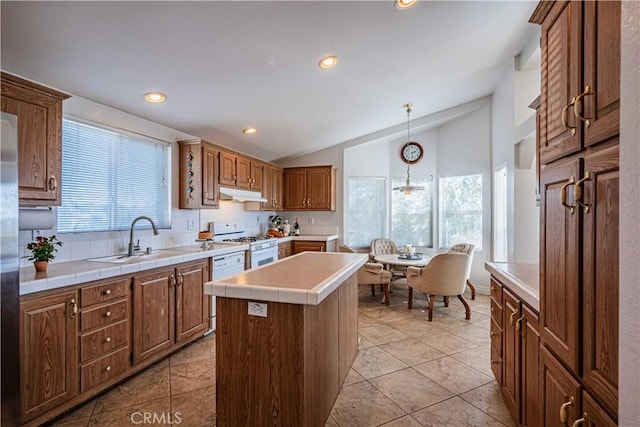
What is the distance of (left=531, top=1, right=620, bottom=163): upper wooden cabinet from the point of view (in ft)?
2.68

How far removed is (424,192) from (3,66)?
5.67m

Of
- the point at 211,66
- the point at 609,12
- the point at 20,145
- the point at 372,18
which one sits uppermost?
the point at 372,18

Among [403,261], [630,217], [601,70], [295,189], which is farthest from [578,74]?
[295,189]

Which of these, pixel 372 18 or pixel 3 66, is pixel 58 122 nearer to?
pixel 3 66

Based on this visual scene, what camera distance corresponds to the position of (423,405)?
83.7 inches

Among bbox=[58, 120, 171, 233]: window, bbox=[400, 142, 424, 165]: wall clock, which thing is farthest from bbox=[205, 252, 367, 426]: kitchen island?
bbox=[400, 142, 424, 165]: wall clock

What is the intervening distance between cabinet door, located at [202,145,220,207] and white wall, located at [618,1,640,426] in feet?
11.7

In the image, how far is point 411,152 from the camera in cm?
588

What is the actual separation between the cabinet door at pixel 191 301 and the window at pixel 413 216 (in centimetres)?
398

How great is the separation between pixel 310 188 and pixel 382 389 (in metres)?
3.88

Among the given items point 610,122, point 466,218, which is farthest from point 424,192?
point 610,122

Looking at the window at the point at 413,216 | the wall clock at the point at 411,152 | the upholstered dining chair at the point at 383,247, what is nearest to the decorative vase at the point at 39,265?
the upholstered dining chair at the point at 383,247

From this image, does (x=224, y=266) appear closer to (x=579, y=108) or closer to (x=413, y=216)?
(x=579, y=108)

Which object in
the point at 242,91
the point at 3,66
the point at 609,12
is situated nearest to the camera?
the point at 609,12
